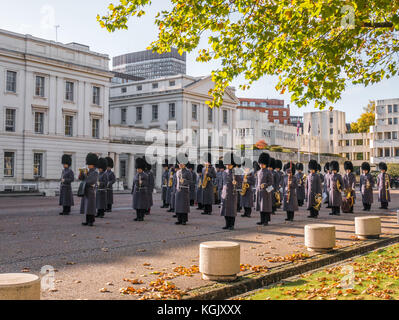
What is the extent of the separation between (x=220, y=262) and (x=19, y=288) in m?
3.10

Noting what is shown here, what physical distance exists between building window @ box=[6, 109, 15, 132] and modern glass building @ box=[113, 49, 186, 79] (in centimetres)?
10018

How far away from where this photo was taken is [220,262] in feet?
23.4

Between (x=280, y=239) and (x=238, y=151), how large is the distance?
164 ft

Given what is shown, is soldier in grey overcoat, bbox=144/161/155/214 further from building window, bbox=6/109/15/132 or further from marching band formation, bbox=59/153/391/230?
building window, bbox=6/109/15/132

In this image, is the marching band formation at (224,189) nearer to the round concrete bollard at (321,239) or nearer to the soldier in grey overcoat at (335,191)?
the soldier in grey overcoat at (335,191)

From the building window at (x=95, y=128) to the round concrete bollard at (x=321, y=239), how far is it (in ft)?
132

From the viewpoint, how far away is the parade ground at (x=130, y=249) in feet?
22.4

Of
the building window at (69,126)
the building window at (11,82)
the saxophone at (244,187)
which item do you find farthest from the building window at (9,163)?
the saxophone at (244,187)

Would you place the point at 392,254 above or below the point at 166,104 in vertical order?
below

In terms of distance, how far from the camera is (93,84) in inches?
1891

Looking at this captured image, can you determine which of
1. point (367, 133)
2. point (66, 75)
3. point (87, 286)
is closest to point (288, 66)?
point (87, 286)

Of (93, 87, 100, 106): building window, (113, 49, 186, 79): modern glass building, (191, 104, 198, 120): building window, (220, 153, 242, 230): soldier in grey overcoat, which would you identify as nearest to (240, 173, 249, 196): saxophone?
(220, 153, 242, 230): soldier in grey overcoat

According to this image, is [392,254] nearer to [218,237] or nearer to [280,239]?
[280,239]

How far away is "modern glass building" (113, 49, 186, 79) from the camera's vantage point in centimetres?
14175
